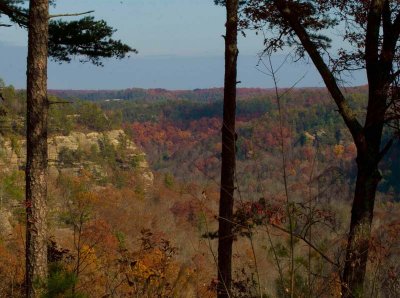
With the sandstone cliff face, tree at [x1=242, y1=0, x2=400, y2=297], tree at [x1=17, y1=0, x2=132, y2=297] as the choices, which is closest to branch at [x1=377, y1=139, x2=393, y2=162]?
tree at [x1=242, y1=0, x2=400, y2=297]

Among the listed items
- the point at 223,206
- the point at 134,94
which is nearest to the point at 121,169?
the point at 223,206

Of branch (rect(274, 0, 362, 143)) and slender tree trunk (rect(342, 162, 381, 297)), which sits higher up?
branch (rect(274, 0, 362, 143))

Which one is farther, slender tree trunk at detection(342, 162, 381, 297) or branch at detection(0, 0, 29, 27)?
branch at detection(0, 0, 29, 27)

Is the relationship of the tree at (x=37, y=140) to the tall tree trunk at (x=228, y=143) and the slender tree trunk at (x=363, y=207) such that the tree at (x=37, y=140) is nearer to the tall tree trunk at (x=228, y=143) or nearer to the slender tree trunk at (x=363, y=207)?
the tall tree trunk at (x=228, y=143)

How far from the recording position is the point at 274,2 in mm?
4922

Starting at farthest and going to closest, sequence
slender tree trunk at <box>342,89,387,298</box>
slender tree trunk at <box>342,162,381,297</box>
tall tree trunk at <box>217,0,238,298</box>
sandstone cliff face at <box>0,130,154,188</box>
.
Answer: sandstone cliff face at <box>0,130,154,188</box> < tall tree trunk at <box>217,0,238,298</box> < slender tree trunk at <box>342,89,387,298</box> < slender tree trunk at <box>342,162,381,297</box>

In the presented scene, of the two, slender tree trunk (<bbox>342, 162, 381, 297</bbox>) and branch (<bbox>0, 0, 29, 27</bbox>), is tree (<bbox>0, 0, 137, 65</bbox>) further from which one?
slender tree trunk (<bbox>342, 162, 381, 297</bbox>)

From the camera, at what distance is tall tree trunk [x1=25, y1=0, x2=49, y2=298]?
5.56 meters

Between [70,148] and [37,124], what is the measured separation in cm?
6527

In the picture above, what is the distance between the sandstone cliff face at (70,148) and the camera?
5547 cm

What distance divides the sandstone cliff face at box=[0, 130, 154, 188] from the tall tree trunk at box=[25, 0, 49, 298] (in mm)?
42892

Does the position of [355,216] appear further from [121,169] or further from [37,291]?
[121,169]

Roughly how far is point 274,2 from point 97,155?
6876cm

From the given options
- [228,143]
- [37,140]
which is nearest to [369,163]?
[228,143]
